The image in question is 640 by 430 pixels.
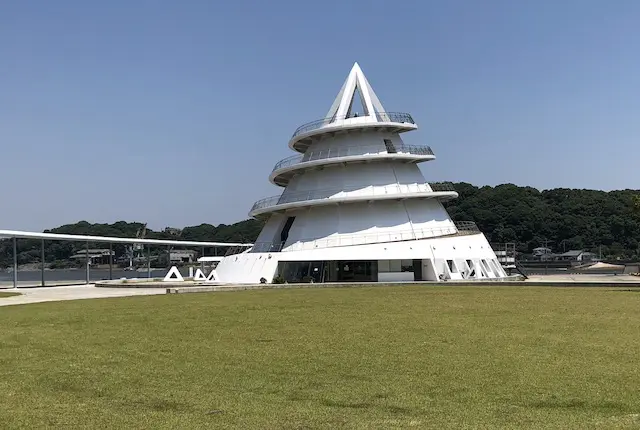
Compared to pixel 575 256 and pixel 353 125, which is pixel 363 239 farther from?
pixel 575 256

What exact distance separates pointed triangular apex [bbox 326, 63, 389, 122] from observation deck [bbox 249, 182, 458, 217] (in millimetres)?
5891

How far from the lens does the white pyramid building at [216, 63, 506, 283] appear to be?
44.1 metres

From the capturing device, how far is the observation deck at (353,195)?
44.6m

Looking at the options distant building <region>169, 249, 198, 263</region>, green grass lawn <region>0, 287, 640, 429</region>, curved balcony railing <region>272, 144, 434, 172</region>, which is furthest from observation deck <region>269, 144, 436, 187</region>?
distant building <region>169, 249, 198, 263</region>

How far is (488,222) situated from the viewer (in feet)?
411

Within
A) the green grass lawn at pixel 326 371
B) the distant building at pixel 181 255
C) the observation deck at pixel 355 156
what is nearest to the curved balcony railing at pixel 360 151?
the observation deck at pixel 355 156

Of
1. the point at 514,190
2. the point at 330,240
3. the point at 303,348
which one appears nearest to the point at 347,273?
the point at 330,240

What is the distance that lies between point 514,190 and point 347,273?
97.3 m

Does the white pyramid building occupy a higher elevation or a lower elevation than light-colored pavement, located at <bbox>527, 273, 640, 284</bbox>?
higher

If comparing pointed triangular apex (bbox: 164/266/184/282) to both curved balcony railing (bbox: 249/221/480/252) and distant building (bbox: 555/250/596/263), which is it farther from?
distant building (bbox: 555/250/596/263)

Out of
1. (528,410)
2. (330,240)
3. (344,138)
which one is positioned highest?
(344,138)

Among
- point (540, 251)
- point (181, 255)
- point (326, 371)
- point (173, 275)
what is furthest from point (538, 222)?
point (326, 371)

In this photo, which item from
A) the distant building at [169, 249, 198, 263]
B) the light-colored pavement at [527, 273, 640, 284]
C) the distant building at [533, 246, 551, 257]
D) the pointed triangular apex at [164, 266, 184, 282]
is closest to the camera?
the light-colored pavement at [527, 273, 640, 284]

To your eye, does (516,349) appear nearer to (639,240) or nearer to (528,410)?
(528,410)
